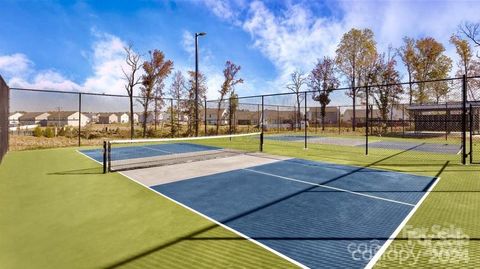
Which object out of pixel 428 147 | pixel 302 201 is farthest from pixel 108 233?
pixel 428 147

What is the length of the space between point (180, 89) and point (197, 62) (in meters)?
11.6

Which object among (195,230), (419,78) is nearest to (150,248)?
(195,230)

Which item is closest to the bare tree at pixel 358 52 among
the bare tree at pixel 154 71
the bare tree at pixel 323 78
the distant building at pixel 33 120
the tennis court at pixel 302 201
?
the bare tree at pixel 323 78

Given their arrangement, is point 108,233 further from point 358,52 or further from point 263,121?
point 358,52

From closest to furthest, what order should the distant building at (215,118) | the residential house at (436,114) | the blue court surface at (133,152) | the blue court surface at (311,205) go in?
the blue court surface at (311,205) → the blue court surface at (133,152) → the residential house at (436,114) → the distant building at (215,118)

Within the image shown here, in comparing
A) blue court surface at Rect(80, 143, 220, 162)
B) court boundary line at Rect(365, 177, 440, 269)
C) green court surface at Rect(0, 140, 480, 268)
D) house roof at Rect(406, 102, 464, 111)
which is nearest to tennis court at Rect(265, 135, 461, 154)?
green court surface at Rect(0, 140, 480, 268)

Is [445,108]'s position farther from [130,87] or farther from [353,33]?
[130,87]

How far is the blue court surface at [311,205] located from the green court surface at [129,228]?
31 cm

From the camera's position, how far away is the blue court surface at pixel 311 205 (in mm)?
3727

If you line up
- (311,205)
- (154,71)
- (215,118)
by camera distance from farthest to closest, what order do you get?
(215,118) → (154,71) → (311,205)

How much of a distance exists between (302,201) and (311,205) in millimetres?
270

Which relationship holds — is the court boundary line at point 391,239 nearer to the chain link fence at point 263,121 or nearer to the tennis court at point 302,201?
the tennis court at point 302,201

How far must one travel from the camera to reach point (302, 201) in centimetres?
557

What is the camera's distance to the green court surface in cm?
331
